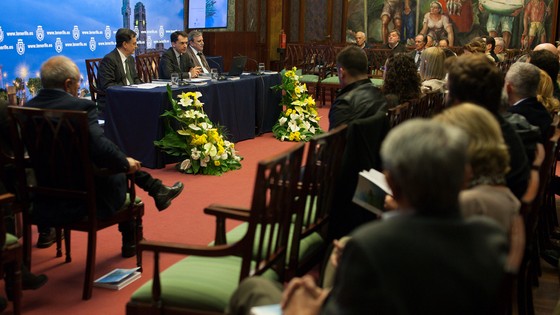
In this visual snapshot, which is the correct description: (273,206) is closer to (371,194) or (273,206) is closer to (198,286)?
(198,286)

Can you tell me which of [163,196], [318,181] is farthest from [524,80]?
[163,196]

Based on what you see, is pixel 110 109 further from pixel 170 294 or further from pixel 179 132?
pixel 170 294

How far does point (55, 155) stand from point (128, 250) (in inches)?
37.7

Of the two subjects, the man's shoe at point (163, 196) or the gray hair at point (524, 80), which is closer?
the gray hair at point (524, 80)

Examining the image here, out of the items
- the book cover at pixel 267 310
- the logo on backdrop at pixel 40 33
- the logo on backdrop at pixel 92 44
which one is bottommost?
the book cover at pixel 267 310

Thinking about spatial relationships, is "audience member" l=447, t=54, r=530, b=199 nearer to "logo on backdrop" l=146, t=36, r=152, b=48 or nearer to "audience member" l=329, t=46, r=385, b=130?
"audience member" l=329, t=46, r=385, b=130

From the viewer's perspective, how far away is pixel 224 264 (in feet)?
9.44

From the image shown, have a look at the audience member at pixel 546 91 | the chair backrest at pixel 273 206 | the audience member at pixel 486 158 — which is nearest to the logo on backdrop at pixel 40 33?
the audience member at pixel 546 91

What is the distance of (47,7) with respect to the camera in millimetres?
8914

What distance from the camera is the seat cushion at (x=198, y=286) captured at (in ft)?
8.61

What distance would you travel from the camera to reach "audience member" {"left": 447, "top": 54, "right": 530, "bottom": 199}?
2885 mm

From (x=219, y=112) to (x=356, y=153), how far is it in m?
4.28

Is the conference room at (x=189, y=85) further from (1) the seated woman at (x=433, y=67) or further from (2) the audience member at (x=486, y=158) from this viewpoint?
(1) the seated woman at (x=433, y=67)

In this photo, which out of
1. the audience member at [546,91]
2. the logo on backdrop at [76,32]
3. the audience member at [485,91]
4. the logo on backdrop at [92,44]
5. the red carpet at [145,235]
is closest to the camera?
the audience member at [485,91]
